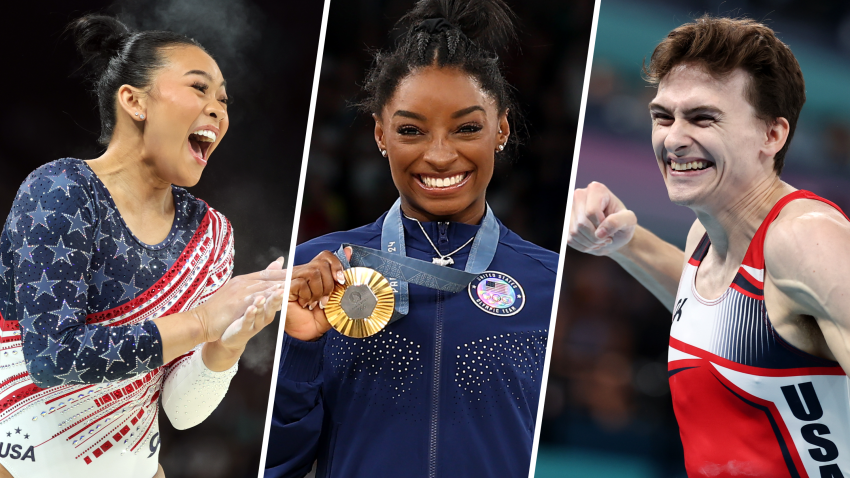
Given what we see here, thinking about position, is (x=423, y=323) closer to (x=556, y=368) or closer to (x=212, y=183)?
(x=212, y=183)

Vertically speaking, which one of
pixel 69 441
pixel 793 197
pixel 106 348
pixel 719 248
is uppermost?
pixel 793 197

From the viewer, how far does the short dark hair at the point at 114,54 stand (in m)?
1.92

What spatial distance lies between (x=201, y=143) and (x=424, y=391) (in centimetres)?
97

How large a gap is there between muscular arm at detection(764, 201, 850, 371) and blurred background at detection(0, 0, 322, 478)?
1414mm

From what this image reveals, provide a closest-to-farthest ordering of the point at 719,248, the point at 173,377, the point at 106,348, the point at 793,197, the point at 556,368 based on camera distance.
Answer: the point at 106,348 < the point at 793,197 < the point at 173,377 < the point at 719,248 < the point at 556,368

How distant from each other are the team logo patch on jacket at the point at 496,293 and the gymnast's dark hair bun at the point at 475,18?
2.07 feet

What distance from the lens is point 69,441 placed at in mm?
1929

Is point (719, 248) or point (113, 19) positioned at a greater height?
point (113, 19)

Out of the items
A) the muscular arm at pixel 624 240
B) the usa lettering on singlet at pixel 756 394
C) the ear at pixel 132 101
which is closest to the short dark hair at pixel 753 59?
the usa lettering on singlet at pixel 756 394

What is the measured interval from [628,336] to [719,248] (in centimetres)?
84

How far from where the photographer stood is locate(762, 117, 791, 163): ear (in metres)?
1.98

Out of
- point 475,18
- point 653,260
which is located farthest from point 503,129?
point 653,260

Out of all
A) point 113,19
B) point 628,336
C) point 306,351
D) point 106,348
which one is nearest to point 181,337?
point 106,348

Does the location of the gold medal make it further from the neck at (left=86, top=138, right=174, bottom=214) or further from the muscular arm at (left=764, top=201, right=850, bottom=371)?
the muscular arm at (left=764, top=201, right=850, bottom=371)
